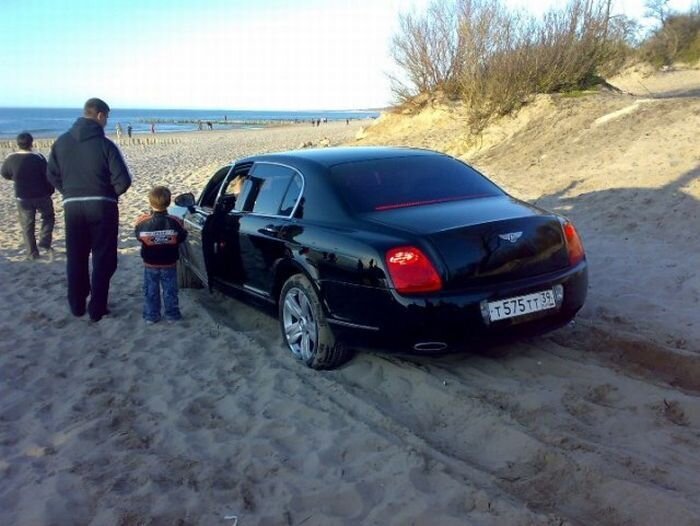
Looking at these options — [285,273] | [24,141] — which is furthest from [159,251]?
[24,141]

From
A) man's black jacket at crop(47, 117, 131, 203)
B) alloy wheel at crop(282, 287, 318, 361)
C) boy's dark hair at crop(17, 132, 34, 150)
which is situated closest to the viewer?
alloy wheel at crop(282, 287, 318, 361)

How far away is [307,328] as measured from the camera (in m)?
4.74

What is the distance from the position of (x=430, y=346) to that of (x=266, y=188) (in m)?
2.22

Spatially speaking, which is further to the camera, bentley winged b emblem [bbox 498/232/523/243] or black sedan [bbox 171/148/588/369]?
bentley winged b emblem [bbox 498/232/523/243]

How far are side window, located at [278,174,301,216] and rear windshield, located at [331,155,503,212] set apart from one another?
31cm

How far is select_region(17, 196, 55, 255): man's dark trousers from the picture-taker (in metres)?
8.98

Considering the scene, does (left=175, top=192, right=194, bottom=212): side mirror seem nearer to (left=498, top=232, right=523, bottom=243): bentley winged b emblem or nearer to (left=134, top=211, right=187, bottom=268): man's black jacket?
(left=134, top=211, right=187, bottom=268): man's black jacket

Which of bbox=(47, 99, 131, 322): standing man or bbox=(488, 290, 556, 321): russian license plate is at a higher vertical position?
bbox=(47, 99, 131, 322): standing man

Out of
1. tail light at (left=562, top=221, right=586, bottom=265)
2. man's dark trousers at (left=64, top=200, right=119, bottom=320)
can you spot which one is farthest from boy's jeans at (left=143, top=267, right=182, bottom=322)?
tail light at (left=562, top=221, right=586, bottom=265)

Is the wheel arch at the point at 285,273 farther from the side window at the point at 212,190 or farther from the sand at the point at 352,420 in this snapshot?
the side window at the point at 212,190

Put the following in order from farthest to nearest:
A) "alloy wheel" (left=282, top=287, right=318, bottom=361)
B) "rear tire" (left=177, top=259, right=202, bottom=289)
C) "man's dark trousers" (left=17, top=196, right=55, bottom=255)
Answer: "man's dark trousers" (left=17, top=196, right=55, bottom=255) < "rear tire" (left=177, top=259, right=202, bottom=289) < "alloy wheel" (left=282, top=287, right=318, bottom=361)

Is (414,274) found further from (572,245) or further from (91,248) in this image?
(91,248)

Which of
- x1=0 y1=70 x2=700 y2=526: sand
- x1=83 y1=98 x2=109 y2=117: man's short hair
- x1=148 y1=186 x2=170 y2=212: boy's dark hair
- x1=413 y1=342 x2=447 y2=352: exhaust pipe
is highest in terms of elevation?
x1=83 y1=98 x2=109 y2=117: man's short hair

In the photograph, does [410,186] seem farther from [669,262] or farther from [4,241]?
[4,241]
